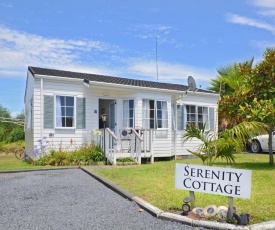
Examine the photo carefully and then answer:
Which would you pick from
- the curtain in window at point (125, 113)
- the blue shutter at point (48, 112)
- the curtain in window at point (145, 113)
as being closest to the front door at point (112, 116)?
the curtain in window at point (125, 113)

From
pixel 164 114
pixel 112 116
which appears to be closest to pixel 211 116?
pixel 164 114

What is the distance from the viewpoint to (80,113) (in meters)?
12.4

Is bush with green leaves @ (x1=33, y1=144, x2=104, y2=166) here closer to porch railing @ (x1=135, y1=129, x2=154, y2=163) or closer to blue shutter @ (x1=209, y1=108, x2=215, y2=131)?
porch railing @ (x1=135, y1=129, x2=154, y2=163)

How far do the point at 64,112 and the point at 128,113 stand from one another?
283cm

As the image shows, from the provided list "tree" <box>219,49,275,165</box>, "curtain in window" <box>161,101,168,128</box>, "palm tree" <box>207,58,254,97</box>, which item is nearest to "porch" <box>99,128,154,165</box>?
"curtain in window" <box>161,101,168,128</box>

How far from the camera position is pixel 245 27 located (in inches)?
445

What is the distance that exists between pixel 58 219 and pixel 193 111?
466 inches

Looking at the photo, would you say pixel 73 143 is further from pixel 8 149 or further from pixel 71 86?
pixel 8 149

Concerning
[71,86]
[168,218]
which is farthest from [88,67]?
[168,218]

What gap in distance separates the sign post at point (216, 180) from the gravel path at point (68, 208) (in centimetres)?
65

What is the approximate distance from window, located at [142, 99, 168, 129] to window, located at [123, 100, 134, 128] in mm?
499

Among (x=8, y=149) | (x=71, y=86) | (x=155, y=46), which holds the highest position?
(x=155, y=46)

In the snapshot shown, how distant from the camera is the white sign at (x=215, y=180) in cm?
395

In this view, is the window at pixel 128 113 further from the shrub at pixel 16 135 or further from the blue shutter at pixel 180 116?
the shrub at pixel 16 135
